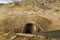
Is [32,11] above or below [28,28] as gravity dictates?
above

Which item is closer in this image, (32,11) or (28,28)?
(28,28)

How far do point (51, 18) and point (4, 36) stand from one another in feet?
7.61

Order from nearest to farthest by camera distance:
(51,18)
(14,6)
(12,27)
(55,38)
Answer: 1. (55,38)
2. (12,27)
3. (51,18)
4. (14,6)

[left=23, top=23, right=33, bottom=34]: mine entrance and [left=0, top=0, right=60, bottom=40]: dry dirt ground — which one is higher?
[left=0, top=0, right=60, bottom=40]: dry dirt ground

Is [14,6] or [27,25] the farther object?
[14,6]

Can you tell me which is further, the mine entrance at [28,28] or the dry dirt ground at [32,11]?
the dry dirt ground at [32,11]

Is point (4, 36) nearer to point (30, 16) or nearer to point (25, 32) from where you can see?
point (25, 32)

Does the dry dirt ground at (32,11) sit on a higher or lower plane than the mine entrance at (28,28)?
higher

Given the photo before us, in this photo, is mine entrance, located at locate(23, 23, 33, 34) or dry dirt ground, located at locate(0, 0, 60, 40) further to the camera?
dry dirt ground, located at locate(0, 0, 60, 40)

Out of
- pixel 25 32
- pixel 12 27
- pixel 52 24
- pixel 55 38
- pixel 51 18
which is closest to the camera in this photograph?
pixel 55 38

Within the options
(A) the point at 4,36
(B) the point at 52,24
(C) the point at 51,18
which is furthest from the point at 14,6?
(A) the point at 4,36

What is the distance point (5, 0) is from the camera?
837 cm

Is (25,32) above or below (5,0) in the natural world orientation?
below

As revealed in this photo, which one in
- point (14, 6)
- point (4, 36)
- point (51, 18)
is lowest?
point (4, 36)
